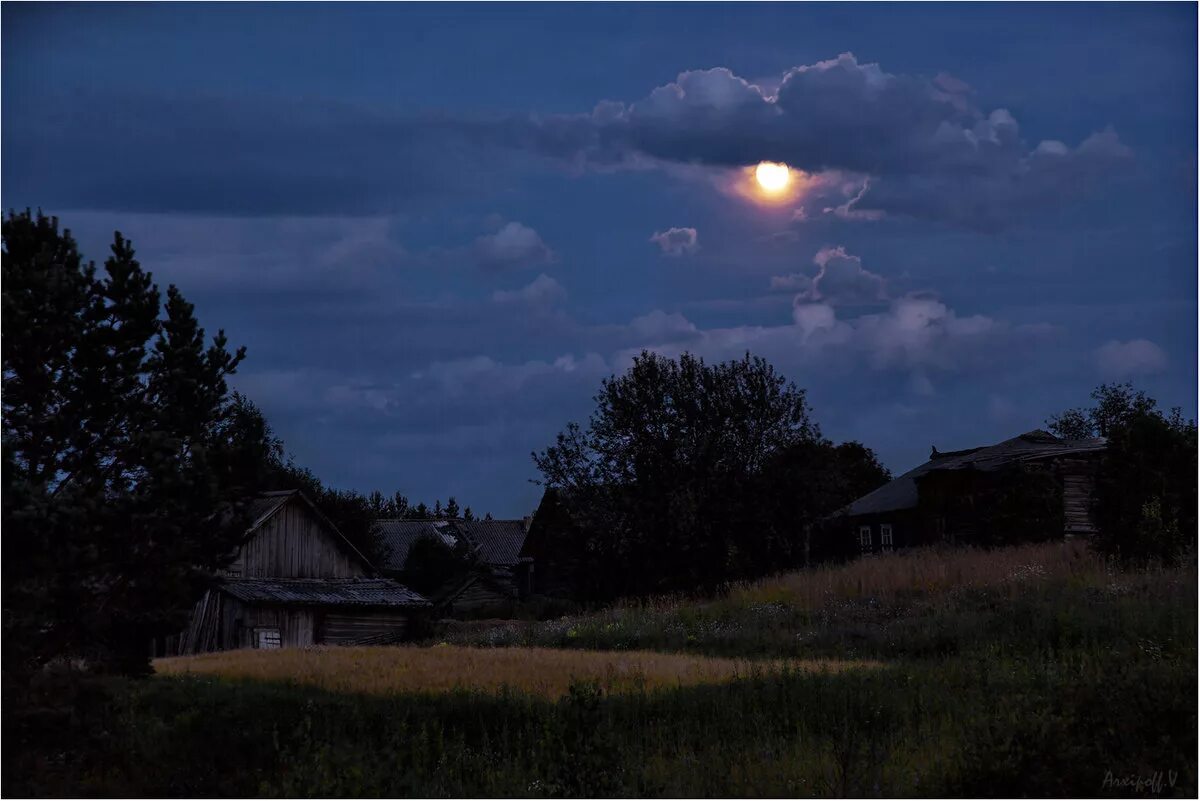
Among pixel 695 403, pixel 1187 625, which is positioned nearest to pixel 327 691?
pixel 1187 625

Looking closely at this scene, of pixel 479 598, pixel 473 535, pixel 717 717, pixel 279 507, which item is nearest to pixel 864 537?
pixel 479 598

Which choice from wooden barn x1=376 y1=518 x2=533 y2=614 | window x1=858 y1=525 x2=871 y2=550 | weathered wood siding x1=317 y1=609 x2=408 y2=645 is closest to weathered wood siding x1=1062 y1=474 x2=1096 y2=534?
window x1=858 y1=525 x2=871 y2=550

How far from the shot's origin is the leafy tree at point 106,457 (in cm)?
1440

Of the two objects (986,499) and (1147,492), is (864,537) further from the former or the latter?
(1147,492)

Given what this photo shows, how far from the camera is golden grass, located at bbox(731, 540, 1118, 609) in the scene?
3091cm

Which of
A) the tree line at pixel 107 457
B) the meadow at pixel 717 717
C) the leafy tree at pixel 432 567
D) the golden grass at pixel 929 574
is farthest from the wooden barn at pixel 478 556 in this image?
the tree line at pixel 107 457

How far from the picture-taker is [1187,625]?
2066cm

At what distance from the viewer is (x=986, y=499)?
48688 mm

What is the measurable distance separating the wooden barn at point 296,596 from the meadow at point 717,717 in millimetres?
14175

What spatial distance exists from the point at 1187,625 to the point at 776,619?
43.3 feet

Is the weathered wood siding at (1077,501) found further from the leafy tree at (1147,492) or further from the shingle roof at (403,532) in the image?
the shingle roof at (403,532)

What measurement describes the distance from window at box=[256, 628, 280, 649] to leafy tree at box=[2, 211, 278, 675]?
88.8 ft

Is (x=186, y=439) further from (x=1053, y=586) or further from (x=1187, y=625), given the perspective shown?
(x=1053, y=586)

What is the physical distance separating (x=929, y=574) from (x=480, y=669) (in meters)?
17.1
